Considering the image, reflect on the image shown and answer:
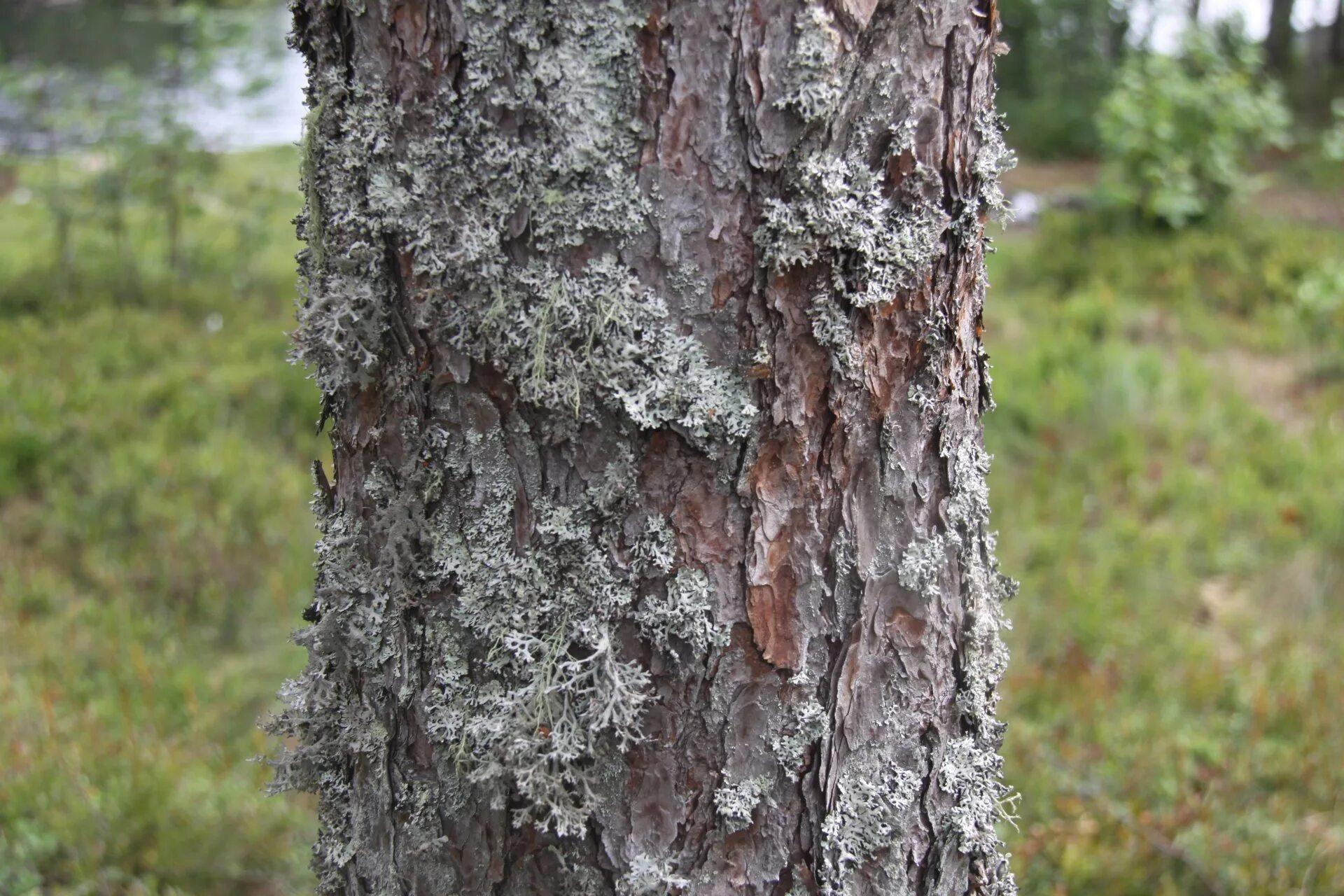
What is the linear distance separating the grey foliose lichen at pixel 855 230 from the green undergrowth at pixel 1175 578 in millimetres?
2127

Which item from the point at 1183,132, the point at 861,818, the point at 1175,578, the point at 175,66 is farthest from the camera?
→ the point at 1183,132

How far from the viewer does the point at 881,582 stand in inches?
46.8

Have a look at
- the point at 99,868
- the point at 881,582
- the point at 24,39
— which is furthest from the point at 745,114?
the point at 24,39

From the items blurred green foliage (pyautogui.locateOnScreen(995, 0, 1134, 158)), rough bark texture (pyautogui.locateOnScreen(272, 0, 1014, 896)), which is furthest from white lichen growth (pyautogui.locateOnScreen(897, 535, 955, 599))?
blurred green foliage (pyautogui.locateOnScreen(995, 0, 1134, 158))

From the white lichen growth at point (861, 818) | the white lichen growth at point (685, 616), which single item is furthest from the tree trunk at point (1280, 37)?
the white lichen growth at point (685, 616)

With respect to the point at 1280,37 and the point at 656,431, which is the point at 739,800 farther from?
the point at 1280,37

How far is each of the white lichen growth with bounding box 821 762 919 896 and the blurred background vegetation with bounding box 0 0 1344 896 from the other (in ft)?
5.58

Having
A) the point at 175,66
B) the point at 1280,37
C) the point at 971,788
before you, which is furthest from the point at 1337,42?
the point at 971,788

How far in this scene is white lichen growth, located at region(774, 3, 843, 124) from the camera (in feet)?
3.29

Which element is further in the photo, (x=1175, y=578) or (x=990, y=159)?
(x=1175, y=578)

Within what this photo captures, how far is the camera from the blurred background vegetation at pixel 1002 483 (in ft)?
9.01

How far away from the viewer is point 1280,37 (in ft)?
42.7

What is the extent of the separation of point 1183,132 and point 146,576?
7.41m

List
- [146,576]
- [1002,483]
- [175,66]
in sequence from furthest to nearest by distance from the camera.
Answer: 1. [175,66]
2. [1002,483]
3. [146,576]
